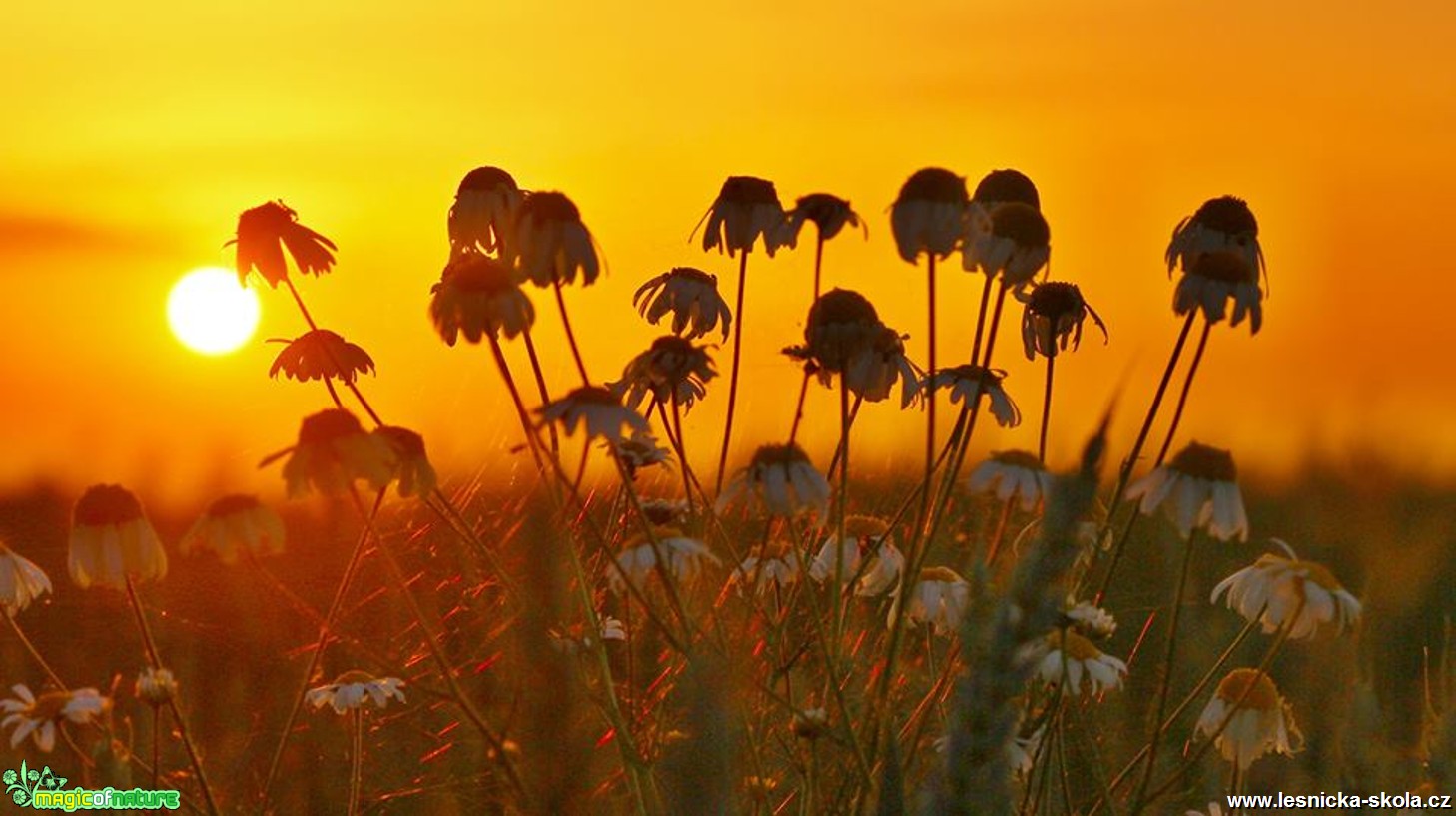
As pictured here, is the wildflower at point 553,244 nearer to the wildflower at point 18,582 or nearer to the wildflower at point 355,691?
the wildflower at point 355,691

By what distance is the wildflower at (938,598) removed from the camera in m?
2.94

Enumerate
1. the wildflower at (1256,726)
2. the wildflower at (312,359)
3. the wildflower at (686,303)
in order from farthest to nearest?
the wildflower at (686,303) < the wildflower at (312,359) < the wildflower at (1256,726)

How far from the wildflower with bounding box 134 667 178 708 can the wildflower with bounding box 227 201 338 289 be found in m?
0.91

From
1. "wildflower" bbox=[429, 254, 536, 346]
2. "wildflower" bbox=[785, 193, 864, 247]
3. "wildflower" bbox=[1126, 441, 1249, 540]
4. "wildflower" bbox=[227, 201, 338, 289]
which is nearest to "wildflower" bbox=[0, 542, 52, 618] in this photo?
"wildflower" bbox=[227, 201, 338, 289]

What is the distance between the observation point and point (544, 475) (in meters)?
2.18

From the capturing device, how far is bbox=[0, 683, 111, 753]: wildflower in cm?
254

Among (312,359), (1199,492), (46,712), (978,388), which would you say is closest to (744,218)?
(978,388)

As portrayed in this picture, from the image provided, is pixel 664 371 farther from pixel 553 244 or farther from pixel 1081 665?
pixel 1081 665

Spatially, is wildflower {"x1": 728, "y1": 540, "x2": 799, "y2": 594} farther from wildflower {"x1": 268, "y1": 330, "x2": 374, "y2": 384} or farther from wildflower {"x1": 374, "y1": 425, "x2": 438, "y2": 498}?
wildflower {"x1": 268, "y1": 330, "x2": 374, "y2": 384}

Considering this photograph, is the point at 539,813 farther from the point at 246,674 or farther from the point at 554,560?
the point at 246,674

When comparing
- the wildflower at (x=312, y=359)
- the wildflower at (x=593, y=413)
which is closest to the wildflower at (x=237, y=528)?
the wildflower at (x=593, y=413)

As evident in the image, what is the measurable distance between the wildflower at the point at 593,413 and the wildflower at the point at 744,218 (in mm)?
675

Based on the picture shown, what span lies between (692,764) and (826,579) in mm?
1845

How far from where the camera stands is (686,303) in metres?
3.35
